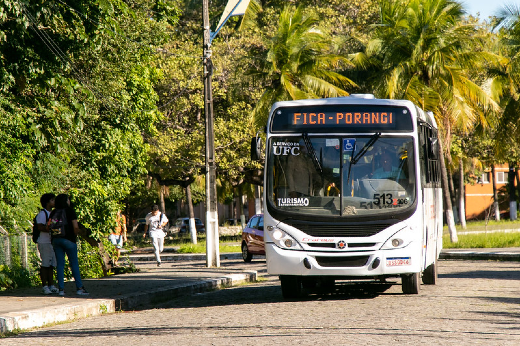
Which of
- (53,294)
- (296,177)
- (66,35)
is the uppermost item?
(66,35)

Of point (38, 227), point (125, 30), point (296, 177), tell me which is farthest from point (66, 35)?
point (296, 177)

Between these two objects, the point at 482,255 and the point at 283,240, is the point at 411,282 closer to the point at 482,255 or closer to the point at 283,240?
the point at 283,240

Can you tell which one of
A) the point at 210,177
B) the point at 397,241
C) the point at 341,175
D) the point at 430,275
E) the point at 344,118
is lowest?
the point at 430,275

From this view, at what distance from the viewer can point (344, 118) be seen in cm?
1181

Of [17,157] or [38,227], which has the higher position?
[17,157]

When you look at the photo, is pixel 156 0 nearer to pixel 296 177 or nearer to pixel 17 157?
pixel 17 157

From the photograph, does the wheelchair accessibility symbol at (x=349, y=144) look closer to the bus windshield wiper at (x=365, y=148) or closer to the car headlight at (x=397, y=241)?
the bus windshield wiper at (x=365, y=148)

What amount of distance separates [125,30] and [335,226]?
8.87 metres

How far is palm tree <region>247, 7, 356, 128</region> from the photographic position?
28375 mm

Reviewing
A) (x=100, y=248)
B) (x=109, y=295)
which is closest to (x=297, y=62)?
(x=100, y=248)

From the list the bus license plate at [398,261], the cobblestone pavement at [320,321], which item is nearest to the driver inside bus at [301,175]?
the bus license plate at [398,261]

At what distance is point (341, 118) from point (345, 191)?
129 cm

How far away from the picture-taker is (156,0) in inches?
704

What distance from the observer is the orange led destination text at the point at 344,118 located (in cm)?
1174
